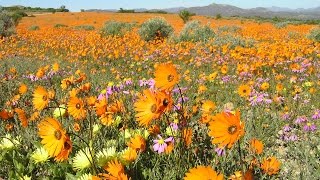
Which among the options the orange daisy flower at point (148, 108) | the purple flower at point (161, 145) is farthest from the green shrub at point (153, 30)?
the orange daisy flower at point (148, 108)

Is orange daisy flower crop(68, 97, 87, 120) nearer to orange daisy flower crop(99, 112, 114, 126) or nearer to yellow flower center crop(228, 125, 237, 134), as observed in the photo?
orange daisy flower crop(99, 112, 114, 126)

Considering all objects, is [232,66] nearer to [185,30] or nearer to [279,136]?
[279,136]

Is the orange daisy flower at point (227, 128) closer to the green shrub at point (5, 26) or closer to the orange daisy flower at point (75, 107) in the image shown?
the orange daisy flower at point (75, 107)

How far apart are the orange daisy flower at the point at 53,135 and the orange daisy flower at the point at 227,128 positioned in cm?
77

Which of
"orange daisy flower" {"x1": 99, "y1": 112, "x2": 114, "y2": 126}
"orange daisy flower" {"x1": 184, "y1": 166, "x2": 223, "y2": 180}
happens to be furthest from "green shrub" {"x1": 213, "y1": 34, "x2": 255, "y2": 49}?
"orange daisy flower" {"x1": 184, "y1": 166, "x2": 223, "y2": 180}

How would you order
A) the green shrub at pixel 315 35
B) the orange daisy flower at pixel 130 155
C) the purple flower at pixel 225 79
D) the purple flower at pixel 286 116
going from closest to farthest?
1. the orange daisy flower at pixel 130 155
2. the purple flower at pixel 286 116
3. the purple flower at pixel 225 79
4. the green shrub at pixel 315 35

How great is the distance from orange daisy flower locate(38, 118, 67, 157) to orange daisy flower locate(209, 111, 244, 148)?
77cm

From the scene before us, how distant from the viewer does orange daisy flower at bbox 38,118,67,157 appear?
200 centimetres

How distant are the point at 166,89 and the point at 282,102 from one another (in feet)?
14.6

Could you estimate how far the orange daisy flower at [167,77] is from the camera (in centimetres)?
221

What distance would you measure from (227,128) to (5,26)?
22.5m

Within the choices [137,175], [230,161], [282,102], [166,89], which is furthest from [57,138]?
[282,102]

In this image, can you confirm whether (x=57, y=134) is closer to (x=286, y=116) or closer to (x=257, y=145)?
(x=257, y=145)

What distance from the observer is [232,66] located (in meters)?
9.79
